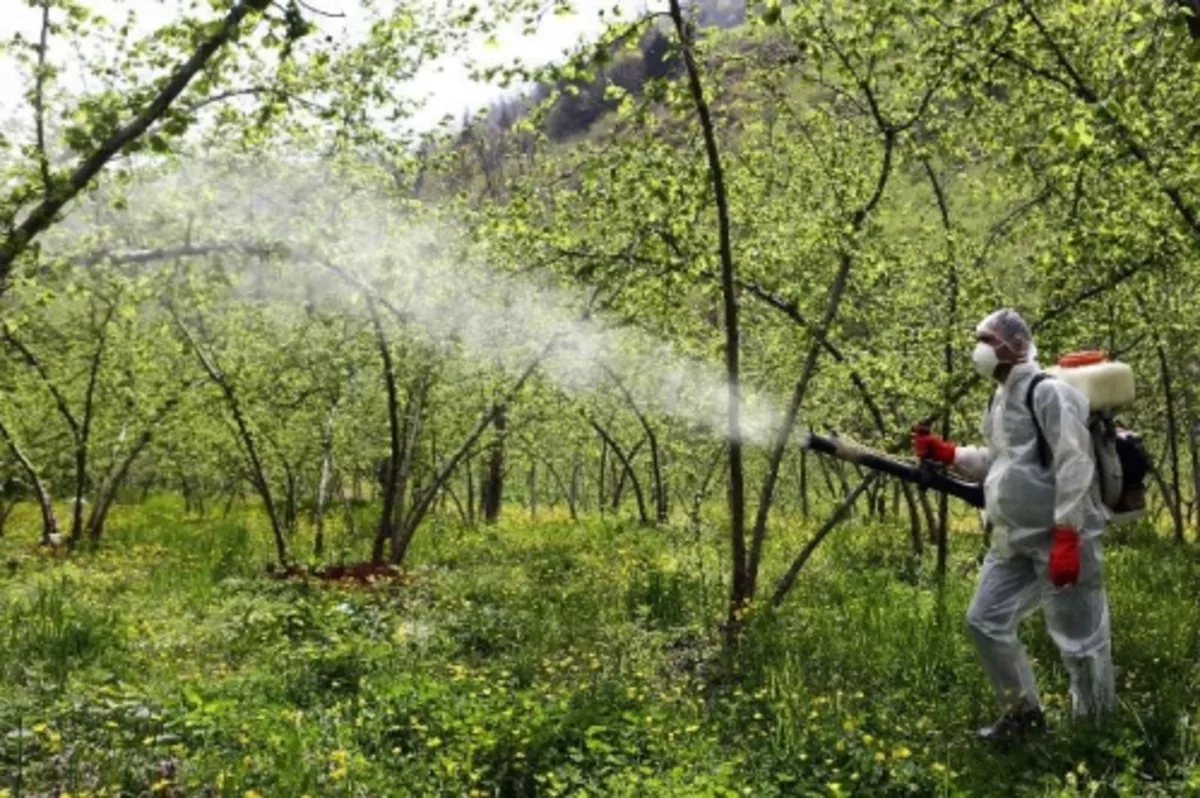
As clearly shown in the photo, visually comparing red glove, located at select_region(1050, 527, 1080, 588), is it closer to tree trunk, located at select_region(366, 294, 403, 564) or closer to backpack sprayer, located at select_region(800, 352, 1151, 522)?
backpack sprayer, located at select_region(800, 352, 1151, 522)

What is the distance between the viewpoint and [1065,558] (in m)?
5.21

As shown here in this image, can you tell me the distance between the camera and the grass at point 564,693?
4.92 metres

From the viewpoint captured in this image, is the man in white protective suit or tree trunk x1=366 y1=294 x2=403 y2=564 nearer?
the man in white protective suit

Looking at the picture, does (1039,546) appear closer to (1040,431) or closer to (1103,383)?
(1040,431)

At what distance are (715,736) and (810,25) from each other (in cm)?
532

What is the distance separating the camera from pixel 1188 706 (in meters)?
5.47

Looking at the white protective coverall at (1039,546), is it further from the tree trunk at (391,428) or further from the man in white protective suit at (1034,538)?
the tree trunk at (391,428)

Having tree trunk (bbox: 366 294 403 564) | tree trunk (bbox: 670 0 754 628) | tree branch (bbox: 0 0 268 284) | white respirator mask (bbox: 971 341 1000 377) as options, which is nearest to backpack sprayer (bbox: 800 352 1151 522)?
white respirator mask (bbox: 971 341 1000 377)

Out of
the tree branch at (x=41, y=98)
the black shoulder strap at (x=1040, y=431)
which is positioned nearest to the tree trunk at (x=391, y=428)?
the tree branch at (x=41, y=98)

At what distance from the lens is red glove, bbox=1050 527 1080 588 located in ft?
17.1

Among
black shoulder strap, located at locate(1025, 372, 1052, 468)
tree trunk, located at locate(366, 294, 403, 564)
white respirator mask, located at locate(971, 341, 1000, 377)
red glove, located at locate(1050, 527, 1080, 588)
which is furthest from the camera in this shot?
tree trunk, located at locate(366, 294, 403, 564)

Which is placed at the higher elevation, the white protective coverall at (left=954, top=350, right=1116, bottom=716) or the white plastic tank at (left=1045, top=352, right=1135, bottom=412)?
the white plastic tank at (left=1045, top=352, right=1135, bottom=412)

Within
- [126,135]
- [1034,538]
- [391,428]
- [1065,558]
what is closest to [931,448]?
[1034,538]

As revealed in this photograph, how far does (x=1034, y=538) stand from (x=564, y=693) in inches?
123
